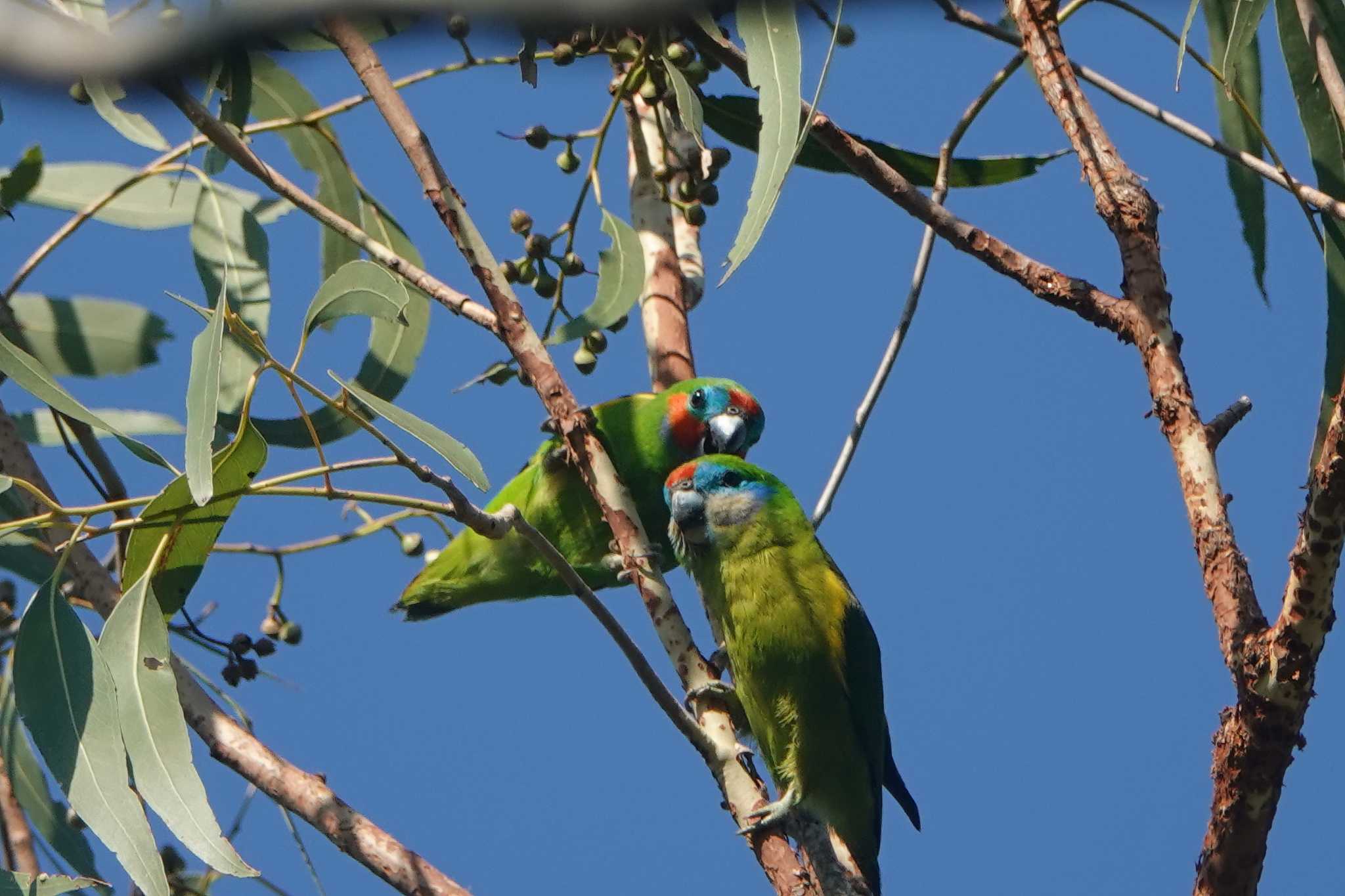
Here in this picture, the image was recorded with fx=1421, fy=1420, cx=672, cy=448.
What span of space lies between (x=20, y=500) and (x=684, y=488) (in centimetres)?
140

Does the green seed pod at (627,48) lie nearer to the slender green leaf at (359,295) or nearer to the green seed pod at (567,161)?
the green seed pod at (567,161)

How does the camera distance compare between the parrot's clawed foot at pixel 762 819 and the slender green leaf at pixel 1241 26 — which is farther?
the slender green leaf at pixel 1241 26

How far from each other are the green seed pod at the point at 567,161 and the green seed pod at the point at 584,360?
405mm

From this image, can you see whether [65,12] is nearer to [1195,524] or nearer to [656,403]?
[656,403]

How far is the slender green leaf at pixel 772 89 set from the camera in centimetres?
185

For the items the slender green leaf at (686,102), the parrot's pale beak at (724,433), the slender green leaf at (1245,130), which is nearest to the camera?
the slender green leaf at (686,102)

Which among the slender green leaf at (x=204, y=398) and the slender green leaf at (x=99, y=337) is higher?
the slender green leaf at (x=99, y=337)

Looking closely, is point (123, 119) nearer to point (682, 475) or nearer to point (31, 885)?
point (682, 475)

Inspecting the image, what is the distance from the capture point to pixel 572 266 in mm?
3010

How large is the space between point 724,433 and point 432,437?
1.57 meters

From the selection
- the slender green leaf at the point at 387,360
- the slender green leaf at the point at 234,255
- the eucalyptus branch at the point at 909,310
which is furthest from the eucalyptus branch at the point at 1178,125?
the slender green leaf at the point at 234,255

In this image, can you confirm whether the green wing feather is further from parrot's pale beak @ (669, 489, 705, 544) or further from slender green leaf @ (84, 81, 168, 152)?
slender green leaf @ (84, 81, 168, 152)

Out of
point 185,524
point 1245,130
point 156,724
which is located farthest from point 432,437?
point 1245,130

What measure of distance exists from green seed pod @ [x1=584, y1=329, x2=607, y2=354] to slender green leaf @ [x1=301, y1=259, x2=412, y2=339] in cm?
94
